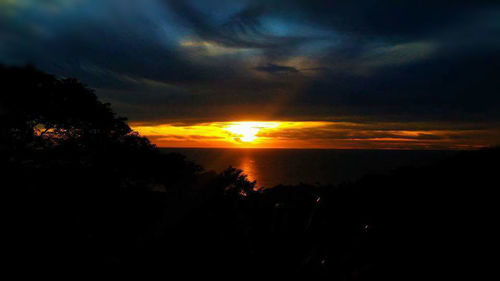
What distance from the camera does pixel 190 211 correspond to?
20.6ft

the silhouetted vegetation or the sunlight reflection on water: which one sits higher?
the silhouetted vegetation

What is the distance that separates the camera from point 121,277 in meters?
3.95

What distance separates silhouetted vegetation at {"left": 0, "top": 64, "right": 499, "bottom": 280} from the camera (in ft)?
13.4

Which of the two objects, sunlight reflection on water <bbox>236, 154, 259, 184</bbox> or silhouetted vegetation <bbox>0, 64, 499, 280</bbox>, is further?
sunlight reflection on water <bbox>236, 154, 259, 184</bbox>

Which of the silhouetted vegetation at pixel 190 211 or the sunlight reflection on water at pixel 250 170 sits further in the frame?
the sunlight reflection on water at pixel 250 170

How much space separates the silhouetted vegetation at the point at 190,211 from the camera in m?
4.09

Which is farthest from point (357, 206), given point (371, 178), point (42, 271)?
point (42, 271)

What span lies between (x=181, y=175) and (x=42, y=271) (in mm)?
14679

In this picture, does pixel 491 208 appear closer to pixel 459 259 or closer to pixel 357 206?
pixel 459 259

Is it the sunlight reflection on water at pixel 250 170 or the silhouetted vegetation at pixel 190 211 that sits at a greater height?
the silhouetted vegetation at pixel 190 211

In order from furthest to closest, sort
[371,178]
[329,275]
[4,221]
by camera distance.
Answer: [371,178]
[4,221]
[329,275]

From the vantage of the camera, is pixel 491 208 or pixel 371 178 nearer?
pixel 491 208

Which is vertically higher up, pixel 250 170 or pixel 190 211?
pixel 190 211

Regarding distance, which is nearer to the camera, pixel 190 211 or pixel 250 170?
pixel 190 211
